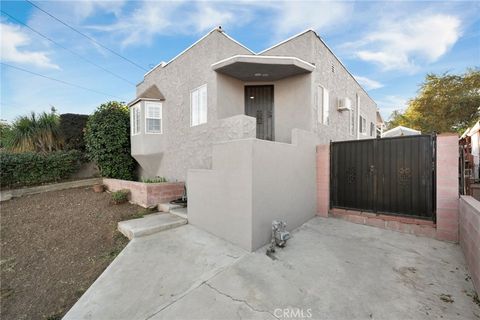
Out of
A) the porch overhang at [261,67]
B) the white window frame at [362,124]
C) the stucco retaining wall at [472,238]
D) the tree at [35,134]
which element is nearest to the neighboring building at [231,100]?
the porch overhang at [261,67]

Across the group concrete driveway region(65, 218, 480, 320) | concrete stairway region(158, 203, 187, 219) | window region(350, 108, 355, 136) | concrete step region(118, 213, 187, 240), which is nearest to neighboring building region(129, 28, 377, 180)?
window region(350, 108, 355, 136)

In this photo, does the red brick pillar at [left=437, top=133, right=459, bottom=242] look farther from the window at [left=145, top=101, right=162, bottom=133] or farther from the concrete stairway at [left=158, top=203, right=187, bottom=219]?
the window at [left=145, top=101, right=162, bottom=133]

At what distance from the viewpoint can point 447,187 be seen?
3959 millimetres

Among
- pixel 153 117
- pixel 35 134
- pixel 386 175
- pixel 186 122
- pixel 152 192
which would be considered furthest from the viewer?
pixel 35 134

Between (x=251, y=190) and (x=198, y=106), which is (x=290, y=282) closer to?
(x=251, y=190)

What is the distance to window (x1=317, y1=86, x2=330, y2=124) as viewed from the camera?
6.66 meters

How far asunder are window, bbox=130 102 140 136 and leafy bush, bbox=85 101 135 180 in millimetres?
677

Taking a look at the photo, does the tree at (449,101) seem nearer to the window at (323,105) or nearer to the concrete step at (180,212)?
the window at (323,105)

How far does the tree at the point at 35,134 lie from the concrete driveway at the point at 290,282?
950 centimetres

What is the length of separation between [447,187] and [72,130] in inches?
608

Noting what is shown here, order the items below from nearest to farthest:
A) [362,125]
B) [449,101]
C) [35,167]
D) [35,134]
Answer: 1. [35,167]
2. [35,134]
3. [362,125]
4. [449,101]

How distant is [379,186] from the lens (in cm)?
485

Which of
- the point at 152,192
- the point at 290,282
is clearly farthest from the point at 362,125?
the point at 152,192

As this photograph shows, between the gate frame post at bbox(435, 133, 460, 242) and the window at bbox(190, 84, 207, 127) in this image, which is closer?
the gate frame post at bbox(435, 133, 460, 242)
